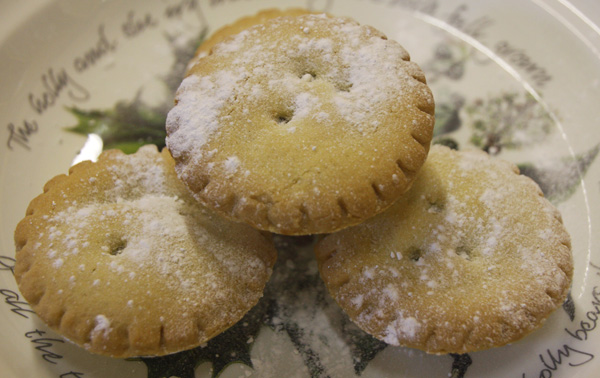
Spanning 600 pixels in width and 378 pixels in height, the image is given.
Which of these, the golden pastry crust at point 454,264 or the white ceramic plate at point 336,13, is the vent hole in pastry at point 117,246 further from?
the golden pastry crust at point 454,264

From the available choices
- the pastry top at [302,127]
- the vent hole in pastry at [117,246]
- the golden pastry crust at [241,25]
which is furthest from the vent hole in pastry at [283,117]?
the golden pastry crust at [241,25]

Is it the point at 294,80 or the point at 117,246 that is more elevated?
the point at 294,80

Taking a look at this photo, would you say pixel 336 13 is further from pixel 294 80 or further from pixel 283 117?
pixel 283 117

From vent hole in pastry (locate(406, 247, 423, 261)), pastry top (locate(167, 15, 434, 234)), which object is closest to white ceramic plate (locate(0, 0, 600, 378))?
vent hole in pastry (locate(406, 247, 423, 261))

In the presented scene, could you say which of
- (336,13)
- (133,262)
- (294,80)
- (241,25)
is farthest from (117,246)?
(336,13)

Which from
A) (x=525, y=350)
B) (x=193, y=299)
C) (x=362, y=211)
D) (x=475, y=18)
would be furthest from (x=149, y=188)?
(x=475, y=18)
